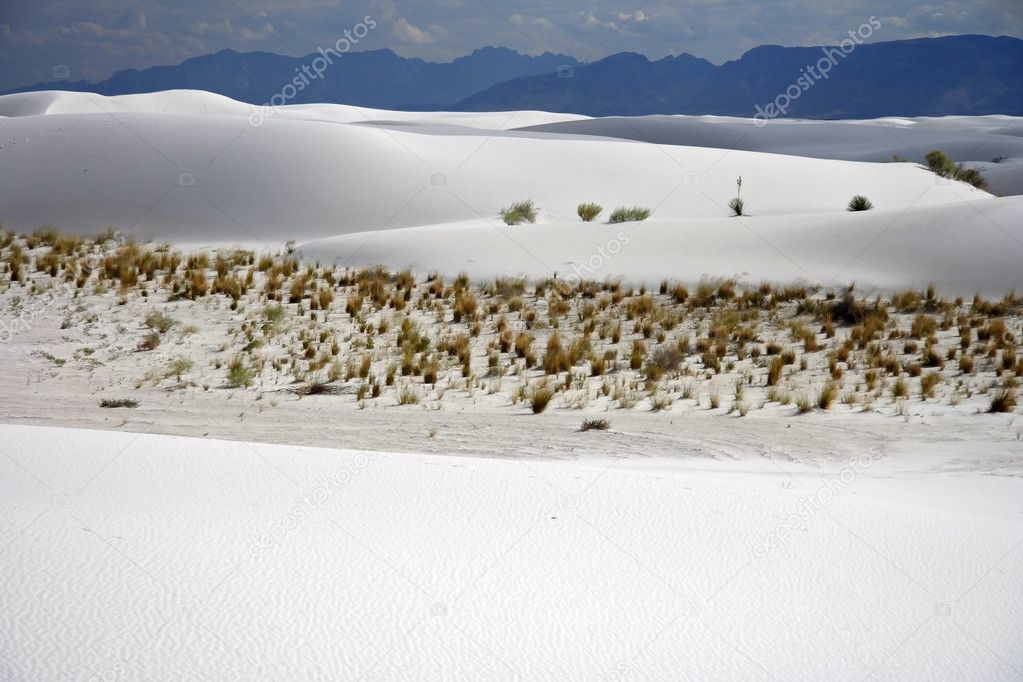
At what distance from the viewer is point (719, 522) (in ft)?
14.6

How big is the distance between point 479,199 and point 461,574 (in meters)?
24.3

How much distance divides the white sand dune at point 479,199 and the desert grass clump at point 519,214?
1.93ft

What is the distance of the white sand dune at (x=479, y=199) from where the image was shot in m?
17.4

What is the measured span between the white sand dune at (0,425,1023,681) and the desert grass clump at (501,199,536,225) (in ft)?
63.1

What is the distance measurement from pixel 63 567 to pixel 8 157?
29.3 m

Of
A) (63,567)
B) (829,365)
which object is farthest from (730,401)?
(63,567)

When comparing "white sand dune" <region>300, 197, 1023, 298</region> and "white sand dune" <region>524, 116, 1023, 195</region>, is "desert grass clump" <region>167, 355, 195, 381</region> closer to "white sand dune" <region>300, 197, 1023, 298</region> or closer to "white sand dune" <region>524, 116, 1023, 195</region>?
"white sand dune" <region>300, 197, 1023, 298</region>

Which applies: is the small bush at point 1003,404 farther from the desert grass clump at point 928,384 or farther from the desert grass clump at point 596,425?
the desert grass clump at point 596,425

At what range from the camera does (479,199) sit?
27297 mm

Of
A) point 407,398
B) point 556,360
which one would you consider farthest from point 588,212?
point 407,398

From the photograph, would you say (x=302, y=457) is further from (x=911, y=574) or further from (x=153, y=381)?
(x=153, y=381)

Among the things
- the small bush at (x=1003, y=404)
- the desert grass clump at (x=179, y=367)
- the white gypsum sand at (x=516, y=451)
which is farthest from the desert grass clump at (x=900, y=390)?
the desert grass clump at (x=179, y=367)
